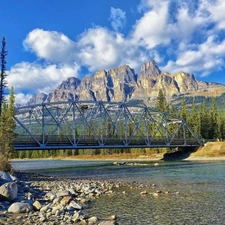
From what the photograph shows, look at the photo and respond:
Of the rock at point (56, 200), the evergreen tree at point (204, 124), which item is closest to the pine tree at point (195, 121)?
the evergreen tree at point (204, 124)

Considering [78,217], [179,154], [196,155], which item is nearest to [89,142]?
[196,155]

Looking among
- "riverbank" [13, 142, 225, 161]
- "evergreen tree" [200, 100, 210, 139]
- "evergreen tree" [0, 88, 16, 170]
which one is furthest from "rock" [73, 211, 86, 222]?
"evergreen tree" [200, 100, 210, 139]

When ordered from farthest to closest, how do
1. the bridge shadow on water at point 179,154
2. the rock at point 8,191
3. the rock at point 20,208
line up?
the bridge shadow on water at point 179,154 < the rock at point 8,191 < the rock at point 20,208

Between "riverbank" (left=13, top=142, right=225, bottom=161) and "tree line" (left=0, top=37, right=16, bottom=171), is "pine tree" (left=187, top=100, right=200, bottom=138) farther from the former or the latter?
"tree line" (left=0, top=37, right=16, bottom=171)

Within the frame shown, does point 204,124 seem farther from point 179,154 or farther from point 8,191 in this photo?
point 8,191

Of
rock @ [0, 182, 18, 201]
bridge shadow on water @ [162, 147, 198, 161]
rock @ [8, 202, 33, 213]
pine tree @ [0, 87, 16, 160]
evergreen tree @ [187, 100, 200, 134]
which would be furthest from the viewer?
evergreen tree @ [187, 100, 200, 134]

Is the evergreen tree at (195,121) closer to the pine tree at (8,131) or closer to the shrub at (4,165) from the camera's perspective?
the pine tree at (8,131)

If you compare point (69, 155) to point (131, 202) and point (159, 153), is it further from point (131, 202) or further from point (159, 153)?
point (131, 202)

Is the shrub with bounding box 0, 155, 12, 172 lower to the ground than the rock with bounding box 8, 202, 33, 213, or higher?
higher

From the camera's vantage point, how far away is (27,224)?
1361cm

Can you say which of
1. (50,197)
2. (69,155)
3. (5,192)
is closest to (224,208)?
(50,197)

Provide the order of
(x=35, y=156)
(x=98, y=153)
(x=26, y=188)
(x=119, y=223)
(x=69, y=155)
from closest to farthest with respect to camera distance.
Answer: (x=119, y=223) < (x=26, y=188) < (x=98, y=153) < (x=69, y=155) < (x=35, y=156)

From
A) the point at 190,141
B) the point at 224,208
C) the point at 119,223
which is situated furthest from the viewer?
the point at 190,141

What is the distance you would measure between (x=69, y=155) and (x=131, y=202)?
4909 inches
